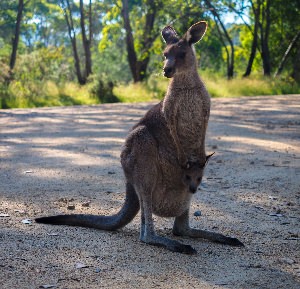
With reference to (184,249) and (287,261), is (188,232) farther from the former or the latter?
(287,261)

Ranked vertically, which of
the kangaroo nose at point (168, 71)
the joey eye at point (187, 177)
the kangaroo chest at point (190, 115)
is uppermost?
the kangaroo nose at point (168, 71)

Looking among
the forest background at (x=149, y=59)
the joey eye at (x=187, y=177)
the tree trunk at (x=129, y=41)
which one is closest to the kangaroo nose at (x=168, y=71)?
the joey eye at (x=187, y=177)

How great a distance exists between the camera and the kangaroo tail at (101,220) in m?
4.51

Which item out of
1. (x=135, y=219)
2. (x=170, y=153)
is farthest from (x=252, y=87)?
(x=170, y=153)

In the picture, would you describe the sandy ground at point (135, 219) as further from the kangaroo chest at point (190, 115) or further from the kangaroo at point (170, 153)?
the kangaroo chest at point (190, 115)

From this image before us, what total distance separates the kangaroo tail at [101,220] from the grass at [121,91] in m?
14.2

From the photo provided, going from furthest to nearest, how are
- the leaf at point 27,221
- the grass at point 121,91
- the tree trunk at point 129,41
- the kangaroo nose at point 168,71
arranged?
the tree trunk at point 129,41
the grass at point 121,91
the leaf at point 27,221
the kangaroo nose at point 168,71

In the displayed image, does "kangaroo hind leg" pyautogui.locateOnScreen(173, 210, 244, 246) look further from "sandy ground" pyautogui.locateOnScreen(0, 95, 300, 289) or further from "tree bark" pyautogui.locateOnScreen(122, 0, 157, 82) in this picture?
"tree bark" pyautogui.locateOnScreen(122, 0, 157, 82)

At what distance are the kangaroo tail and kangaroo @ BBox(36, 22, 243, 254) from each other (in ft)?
0.53

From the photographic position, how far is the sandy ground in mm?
3619

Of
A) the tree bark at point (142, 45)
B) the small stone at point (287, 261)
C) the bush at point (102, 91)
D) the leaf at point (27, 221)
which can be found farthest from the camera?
the tree bark at point (142, 45)

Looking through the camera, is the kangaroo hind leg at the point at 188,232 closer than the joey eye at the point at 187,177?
No

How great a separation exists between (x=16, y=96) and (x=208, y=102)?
1557cm

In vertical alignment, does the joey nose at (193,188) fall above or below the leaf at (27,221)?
above
